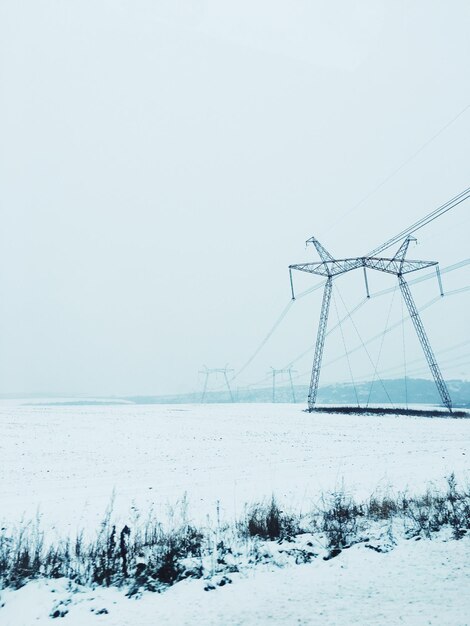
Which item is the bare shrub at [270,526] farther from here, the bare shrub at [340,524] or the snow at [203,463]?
the snow at [203,463]

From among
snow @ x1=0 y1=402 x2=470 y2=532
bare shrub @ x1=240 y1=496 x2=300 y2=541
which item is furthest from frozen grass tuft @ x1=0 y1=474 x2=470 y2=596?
snow @ x1=0 y1=402 x2=470 y2=532

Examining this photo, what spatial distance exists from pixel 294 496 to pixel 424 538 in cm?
491

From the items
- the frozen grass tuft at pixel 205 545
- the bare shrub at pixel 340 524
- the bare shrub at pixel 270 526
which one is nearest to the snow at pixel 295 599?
the frozen grass tuft at pixel 205 545

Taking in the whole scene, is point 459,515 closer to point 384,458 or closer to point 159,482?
point 159,482

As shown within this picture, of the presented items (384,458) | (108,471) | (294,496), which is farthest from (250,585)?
(384,458)

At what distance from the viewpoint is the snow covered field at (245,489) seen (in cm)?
543

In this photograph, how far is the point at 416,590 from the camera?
5664 mm

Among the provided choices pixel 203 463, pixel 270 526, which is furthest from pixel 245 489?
pixel 203 463

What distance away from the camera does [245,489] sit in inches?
529

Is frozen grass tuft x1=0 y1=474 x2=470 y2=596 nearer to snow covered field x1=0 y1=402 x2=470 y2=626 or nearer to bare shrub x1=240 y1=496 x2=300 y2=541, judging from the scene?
bare shrub x1=240 y1=496 x2=300 y2=541

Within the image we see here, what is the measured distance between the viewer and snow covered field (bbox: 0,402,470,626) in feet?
17.8

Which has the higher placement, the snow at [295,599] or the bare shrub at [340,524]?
the bare shrub at [340,524]

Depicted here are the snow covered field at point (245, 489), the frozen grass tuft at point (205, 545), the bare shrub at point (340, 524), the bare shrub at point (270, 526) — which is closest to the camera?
the snow covered field at point (245, 489)

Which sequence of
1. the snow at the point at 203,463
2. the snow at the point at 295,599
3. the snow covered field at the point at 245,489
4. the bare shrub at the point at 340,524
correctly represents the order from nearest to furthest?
1. the snow at the point at 295,599
2. the snow covered field at the point at 245,489
3. the bare shrub at the point at 340,524
4. the snow at the point at 203,463
